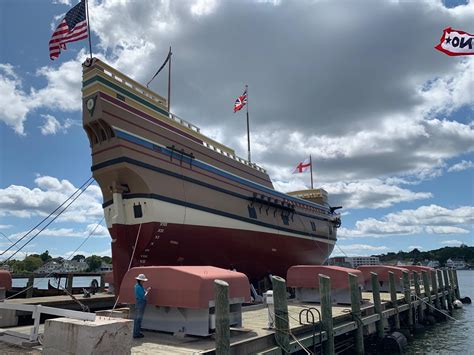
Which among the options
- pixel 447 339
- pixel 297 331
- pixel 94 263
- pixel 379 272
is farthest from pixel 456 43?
pixel 94 263

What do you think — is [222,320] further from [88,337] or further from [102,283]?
[102,283]

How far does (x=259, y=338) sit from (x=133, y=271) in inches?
152

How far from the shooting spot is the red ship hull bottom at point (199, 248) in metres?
16.5

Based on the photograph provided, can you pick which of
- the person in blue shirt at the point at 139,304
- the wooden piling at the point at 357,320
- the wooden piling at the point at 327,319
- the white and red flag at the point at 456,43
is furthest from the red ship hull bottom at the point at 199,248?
the white and red flag at the point at 456,43

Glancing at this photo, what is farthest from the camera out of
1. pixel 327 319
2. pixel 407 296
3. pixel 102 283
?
pixel 102 283

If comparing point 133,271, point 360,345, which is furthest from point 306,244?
point 133,271

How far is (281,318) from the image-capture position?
9.55 meters

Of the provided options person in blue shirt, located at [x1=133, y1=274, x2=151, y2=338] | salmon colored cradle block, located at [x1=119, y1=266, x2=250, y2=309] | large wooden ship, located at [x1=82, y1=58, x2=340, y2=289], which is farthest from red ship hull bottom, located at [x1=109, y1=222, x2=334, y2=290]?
person in blue shirt, located at [x1=133, y1=274, x2=151, y2=338]

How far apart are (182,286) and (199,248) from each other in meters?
9.69

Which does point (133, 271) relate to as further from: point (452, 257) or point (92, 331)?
point (452, 257)

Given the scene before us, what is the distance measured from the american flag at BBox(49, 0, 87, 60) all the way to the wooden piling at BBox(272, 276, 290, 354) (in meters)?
12.8

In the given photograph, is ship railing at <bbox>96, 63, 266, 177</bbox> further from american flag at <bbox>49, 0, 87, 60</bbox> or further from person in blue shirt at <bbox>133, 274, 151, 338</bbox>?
person in blue shirt at <bbox>133, 274, 151, 338</bbox>

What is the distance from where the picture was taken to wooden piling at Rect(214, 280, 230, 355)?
24.8 feet

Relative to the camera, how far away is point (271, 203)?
25.1 metres
